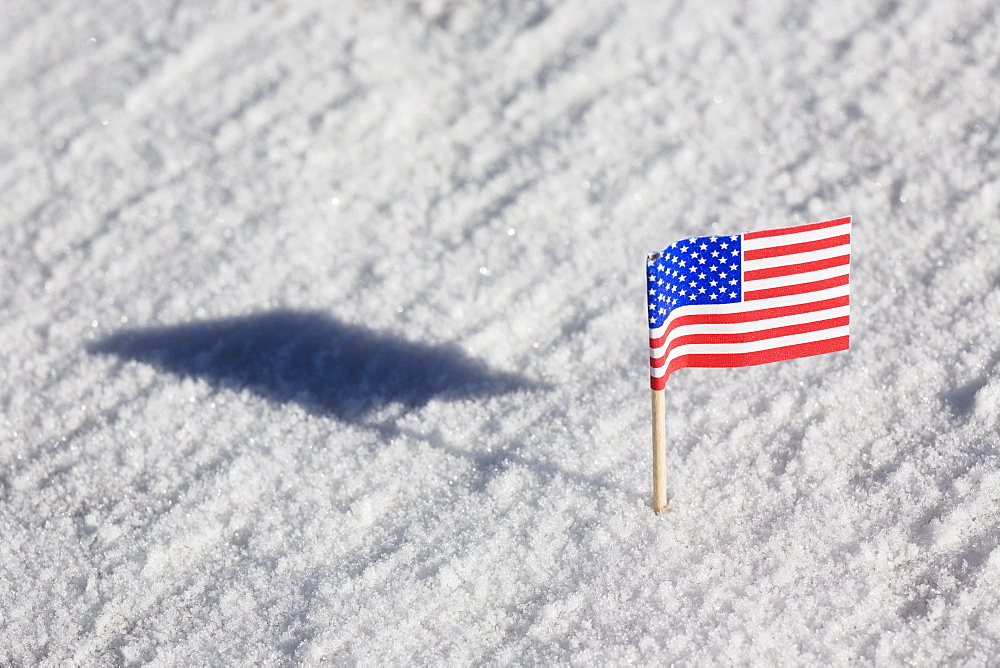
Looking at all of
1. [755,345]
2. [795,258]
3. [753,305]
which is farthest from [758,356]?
[795,258]

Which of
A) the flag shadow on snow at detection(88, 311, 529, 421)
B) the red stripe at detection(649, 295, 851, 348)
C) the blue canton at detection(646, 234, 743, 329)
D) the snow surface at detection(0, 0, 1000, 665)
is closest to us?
the blue canton at detection(646, 234, 743, 329)

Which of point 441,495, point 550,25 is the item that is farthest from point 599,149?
point 441,495

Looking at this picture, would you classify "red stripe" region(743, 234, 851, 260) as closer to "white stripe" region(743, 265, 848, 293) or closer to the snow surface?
"white stripe" region(743, 265, 848, 293)

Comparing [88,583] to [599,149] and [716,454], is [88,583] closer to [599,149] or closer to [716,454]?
[716,454]

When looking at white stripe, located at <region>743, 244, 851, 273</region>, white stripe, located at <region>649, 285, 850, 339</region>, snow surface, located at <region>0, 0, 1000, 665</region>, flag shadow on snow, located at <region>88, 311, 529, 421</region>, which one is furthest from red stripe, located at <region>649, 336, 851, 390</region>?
flag shadow on snow, located at <region>88, 311, 529, 421</region>

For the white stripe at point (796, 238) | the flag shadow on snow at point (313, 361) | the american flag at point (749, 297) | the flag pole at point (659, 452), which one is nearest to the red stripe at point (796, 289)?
the american flag at point (749, 297)

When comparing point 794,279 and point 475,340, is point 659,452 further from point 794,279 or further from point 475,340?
point 475,340

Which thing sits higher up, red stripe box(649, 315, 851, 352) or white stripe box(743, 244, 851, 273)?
white stripe box(743, 244, 851, 273)

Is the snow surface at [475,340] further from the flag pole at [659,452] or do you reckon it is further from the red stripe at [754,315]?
the red stripe at [754,315]
